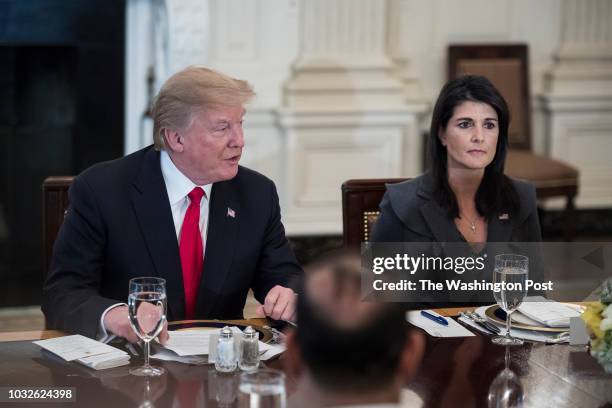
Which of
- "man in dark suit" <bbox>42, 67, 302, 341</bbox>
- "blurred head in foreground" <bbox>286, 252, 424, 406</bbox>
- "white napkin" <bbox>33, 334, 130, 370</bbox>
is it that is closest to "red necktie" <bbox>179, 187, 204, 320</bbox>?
"man in dark suit" <bbox>42, 67, 302, 341</bbox>

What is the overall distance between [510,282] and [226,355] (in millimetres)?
641

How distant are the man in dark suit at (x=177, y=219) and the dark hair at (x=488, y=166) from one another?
0.62m

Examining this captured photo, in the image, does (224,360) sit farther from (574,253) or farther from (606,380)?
(574,253)

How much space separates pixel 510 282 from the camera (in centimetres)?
228


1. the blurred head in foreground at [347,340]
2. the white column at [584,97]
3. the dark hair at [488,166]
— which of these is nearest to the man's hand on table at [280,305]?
the dark hair at [488,166]

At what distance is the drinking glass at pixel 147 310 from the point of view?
2045 mm

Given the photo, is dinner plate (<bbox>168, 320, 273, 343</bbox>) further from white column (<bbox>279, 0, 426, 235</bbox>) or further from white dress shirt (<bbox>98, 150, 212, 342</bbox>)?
white column (<bbox>279, 0, 426, 235</bbox>)

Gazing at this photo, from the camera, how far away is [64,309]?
2.53m

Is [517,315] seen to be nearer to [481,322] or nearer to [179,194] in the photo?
[481,322]

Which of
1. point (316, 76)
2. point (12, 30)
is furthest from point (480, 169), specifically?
point (12, 30)

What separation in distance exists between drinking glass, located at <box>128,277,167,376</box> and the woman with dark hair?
113 cm

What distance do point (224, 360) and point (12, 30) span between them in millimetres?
3611

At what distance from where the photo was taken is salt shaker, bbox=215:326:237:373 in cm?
208

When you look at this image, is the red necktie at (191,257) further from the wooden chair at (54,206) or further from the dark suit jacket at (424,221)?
the dark suit jacket at (424,221)
